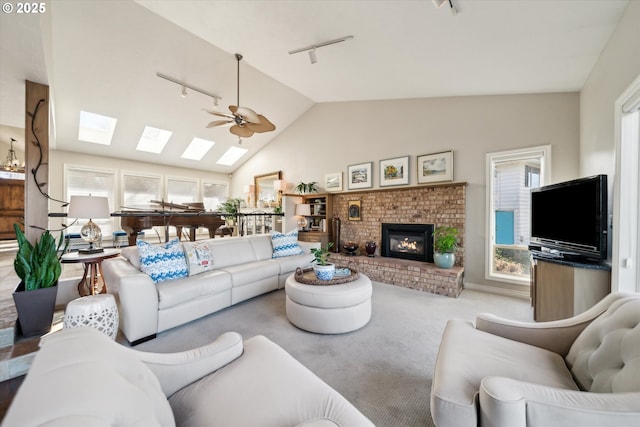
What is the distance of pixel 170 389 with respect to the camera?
1062 mm

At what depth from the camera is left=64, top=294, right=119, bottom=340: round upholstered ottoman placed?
179 cm

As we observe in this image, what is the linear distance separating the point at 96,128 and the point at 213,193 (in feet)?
11.6

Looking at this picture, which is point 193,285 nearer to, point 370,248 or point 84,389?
point 84,389

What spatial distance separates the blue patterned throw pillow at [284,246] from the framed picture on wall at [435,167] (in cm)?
249

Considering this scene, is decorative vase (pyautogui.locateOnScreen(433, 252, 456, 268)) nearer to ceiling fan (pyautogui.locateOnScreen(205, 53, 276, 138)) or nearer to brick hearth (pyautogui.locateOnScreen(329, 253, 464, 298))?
brick hearth (pyautogui.locateOnScreen(329, 253, 464, 298))

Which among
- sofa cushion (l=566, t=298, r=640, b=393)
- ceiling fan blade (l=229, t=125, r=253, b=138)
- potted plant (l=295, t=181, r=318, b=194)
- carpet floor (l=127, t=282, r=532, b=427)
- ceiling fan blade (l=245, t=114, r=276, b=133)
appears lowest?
carpet floor (l=127, t=282, r=532, b=427)

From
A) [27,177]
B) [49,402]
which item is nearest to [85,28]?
[27,177]

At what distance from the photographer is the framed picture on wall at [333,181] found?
5.52m

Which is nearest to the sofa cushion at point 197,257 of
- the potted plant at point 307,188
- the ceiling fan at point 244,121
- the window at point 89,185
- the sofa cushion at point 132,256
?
the sofa cushion at point 132,256

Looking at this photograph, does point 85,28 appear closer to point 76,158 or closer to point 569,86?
point 76,158

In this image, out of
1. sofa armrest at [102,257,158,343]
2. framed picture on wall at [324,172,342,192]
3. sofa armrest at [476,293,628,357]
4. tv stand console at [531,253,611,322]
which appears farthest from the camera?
framed picture on wall at [324,172,342,192]

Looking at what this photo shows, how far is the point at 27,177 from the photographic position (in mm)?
2377

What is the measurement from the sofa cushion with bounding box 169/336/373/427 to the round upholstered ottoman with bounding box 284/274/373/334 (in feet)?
3.87

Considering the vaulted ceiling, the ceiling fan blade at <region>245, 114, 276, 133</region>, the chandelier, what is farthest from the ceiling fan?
the chandelier
